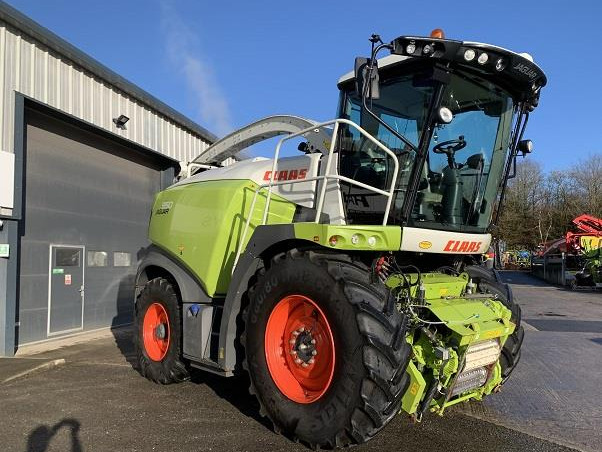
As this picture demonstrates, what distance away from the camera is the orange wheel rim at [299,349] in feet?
13.5

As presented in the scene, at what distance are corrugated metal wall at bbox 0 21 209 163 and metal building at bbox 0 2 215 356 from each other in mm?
17

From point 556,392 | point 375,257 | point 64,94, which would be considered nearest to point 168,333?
point 375,257

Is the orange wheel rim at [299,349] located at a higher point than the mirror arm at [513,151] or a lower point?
lower

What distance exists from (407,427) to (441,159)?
2353 mm

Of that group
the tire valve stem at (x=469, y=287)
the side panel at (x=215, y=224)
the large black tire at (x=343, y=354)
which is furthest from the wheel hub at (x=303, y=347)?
the tire valve stem at (x=469, y=287)

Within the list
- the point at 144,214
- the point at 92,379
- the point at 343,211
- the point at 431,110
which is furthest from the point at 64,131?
the point at 431,110

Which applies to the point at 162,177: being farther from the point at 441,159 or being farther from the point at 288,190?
the point at 441,159

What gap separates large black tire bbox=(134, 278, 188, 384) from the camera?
5.88 metres

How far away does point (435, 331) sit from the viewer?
4207mm

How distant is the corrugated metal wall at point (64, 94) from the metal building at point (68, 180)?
0.02 metres

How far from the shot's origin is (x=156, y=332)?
6293 mm

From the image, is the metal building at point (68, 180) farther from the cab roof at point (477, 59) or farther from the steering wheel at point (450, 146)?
the steering wheel at point (450, 146)

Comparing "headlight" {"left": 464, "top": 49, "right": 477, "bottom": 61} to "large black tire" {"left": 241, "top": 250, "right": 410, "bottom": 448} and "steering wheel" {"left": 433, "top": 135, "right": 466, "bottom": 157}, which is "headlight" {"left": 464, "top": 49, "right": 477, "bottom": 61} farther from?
"large black tire" {"left": 241, "top": 250, "right": 410, "bottom": 448}

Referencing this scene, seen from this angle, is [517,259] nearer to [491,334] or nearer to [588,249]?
[588,249]
